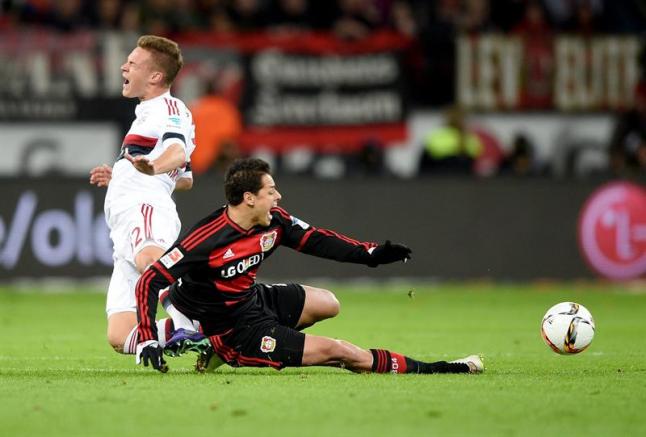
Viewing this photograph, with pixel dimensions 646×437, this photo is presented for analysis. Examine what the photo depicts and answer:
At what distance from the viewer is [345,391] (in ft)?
24.9

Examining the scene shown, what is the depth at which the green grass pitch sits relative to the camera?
6379mm

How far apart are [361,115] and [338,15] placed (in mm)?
1537

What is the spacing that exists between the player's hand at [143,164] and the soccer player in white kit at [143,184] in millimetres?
394

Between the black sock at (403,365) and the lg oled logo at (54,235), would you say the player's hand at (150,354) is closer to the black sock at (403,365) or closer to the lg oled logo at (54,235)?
the black sock at (403,365)

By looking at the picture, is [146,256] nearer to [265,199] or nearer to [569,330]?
[265,199]

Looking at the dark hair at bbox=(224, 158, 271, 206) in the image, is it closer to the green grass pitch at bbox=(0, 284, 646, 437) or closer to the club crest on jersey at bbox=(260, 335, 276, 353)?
the club crest on jersey at bbox=(260, 335, 276, 353)

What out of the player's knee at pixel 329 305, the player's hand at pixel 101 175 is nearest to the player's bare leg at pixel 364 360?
the player's knee at pixel 329 305

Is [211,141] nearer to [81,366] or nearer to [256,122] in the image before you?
[256,122]

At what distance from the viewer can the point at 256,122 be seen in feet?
64.6

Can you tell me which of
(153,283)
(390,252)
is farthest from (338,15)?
(153,283)

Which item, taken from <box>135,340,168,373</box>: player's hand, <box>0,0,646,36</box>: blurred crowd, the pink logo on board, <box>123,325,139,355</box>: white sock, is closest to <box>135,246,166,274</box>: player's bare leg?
<box>123,325,139,355</box>: white sock

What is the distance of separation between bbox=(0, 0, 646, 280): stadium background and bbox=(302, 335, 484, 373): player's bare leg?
8794 mm

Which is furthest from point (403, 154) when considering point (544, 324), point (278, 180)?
point (544, 324)

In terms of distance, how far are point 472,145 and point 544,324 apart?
9.61m
